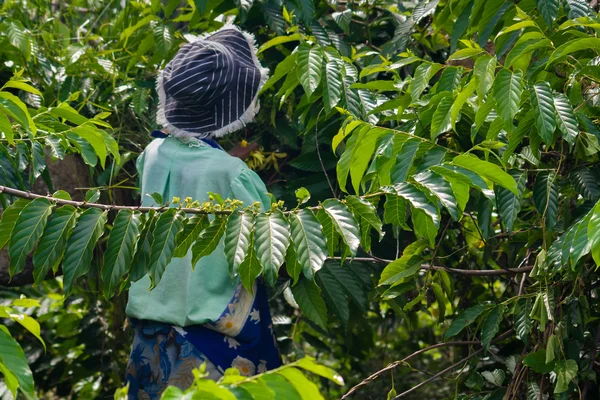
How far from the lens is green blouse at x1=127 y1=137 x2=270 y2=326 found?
221cm

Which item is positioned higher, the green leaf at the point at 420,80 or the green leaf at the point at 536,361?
the green leaf at the point at 420,80

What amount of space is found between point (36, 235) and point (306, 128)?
3.58ft

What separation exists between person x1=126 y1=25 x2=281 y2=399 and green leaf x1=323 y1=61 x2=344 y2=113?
0.59ft

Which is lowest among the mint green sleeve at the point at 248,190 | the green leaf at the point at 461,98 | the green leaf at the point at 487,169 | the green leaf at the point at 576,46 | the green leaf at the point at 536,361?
the green leaf at the point at 536,361

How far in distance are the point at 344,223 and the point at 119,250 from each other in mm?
423

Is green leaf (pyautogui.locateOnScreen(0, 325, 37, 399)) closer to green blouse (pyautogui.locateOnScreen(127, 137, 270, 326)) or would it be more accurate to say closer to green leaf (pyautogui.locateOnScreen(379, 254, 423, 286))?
green blouse (pyautogui.locateOnScreen(127, 137, 270, 326))

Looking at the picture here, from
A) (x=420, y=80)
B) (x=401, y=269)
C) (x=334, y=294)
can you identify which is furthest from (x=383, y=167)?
(x=334, y=294)

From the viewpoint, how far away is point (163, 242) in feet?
5.56

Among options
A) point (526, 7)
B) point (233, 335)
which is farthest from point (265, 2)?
point (233, 335)

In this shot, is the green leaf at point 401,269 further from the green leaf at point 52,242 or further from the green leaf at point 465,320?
the green leaf at point 52,242

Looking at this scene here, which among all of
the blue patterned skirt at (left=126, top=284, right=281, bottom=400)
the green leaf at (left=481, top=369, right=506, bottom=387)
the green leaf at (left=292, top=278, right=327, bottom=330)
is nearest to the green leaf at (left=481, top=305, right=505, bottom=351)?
the green leaf at (left=481, top=369, right=506, bottom=387)

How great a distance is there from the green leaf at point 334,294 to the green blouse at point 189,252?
0.43 metres

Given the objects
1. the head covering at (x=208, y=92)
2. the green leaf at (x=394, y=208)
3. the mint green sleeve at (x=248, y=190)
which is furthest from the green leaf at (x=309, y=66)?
the green leaf at (x=394, y=208)

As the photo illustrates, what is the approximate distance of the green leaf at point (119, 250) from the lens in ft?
5.59
